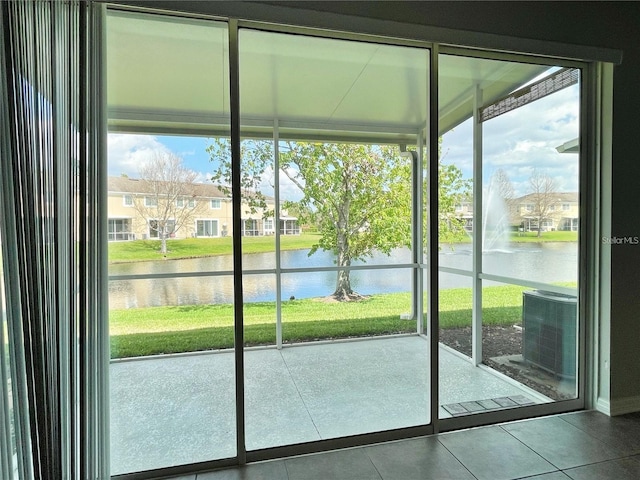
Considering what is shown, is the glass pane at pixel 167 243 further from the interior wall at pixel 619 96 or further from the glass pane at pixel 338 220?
the interior wall at pixel 619 96

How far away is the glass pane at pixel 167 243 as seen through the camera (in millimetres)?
1842

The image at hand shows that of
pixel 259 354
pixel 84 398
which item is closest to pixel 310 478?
pixel 84 398

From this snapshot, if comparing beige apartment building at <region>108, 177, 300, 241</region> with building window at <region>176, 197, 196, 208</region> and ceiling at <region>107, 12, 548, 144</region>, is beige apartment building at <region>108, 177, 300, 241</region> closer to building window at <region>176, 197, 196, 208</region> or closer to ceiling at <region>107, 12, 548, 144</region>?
building window at <region>176, 197, 196, 208</region>

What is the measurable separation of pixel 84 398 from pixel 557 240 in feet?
10.0

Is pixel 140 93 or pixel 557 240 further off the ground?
pixel 140 93

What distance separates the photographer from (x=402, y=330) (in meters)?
4.34

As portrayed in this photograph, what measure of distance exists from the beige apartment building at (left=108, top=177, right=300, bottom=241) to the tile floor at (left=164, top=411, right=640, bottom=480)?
1365 mm

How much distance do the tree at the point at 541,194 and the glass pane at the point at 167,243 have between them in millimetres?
2271

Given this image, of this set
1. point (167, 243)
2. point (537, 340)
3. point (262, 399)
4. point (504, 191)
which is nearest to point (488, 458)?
point (537, 340)

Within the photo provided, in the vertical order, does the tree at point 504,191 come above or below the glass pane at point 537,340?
above

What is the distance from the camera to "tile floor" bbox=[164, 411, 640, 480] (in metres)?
1.76

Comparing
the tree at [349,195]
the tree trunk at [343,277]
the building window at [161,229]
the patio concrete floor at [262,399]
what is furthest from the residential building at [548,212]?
the building window at [161,229]

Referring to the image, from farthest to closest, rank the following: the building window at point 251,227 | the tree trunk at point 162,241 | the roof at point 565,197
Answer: the building window at point 251,227
the roof at point 565,197
the tree trunk at point 162,241

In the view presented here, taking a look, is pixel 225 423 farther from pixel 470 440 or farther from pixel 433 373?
pixel 470 440
